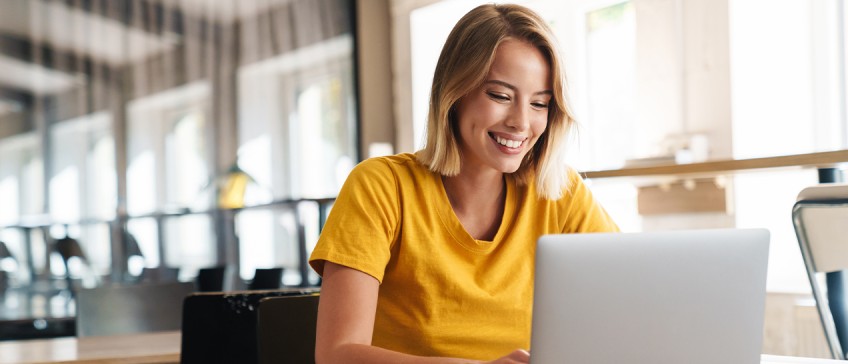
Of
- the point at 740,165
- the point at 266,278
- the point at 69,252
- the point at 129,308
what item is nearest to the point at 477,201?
the point at 740,165

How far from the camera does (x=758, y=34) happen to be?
14.0 feet

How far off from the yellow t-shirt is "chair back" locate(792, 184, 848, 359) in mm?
606

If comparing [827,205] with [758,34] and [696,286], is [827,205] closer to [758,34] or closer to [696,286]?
[696,286]

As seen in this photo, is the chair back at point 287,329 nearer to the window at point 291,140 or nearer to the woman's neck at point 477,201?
the woman's neck at point 477,201

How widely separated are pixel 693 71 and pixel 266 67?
2.81 metres

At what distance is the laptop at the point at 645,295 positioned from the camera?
3.03 ft

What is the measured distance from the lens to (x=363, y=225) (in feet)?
4.55

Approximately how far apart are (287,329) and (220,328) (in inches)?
13.0

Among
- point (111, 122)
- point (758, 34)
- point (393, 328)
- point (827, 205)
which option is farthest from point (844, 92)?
point (111, 122)

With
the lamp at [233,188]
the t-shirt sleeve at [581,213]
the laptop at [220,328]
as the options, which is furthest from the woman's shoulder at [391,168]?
the lamp at [233,188]

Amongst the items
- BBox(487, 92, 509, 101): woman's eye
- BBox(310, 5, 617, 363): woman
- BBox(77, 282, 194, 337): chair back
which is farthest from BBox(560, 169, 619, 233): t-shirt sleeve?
BBox(77, 282, 194, 337): chair back

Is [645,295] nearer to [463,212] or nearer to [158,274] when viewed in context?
[463,212]

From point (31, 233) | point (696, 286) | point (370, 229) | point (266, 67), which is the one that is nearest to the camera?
point (696, 286)

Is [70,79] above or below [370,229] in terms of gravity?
above
